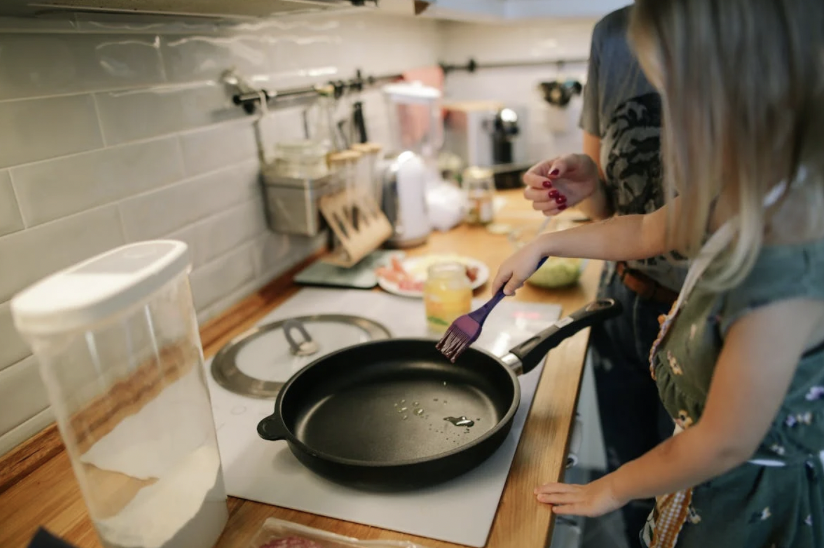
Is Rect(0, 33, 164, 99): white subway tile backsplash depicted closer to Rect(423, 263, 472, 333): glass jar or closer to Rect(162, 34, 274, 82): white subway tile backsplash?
Rect(162, 34, 274, 82): white subway tile backsplash

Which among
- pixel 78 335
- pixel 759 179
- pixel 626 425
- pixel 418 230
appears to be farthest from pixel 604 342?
pixel 78 335

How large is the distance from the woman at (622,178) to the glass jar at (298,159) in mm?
518

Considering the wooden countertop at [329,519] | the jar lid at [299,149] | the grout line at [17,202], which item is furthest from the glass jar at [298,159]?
the grout line at [17,202]

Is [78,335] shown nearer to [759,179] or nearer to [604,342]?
[759,179]

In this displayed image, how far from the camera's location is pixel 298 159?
1321 mm

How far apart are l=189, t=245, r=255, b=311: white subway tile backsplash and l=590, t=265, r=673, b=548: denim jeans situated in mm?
754

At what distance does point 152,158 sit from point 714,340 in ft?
2.95

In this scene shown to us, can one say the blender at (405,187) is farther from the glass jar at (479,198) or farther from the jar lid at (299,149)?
the jar lid at (299,149)

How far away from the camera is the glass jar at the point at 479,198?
1778 millimetres

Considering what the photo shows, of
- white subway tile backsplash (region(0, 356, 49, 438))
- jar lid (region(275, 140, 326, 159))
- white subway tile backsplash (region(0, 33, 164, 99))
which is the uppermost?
white subway tile backsplash (region(0, 33, 164, 99))

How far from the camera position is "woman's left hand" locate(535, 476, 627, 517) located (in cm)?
68

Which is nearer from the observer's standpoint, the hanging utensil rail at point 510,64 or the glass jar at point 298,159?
the glass jar at point 298,159

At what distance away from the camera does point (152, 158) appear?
1.03 m

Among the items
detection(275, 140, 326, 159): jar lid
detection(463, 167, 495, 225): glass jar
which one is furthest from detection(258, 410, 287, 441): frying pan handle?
detection(463, 167, 495, 225): glass jar
